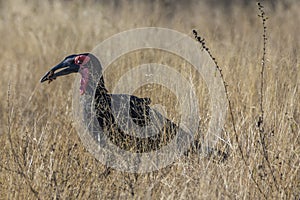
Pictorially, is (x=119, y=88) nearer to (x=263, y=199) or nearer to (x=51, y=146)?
(x=51, y=146)

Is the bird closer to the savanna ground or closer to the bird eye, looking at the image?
the bird eye

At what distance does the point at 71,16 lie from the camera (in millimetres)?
9336

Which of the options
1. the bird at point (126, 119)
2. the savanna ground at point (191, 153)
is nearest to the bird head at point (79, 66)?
the bird at point (126, 119)

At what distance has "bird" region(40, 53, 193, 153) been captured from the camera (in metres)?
4.18

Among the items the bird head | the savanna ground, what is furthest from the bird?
the savanna ground

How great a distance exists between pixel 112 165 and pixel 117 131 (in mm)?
280

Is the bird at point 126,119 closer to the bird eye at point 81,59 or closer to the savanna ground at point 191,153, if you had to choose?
the bird eye at point 81,59

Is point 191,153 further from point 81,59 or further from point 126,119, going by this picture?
point 81,59

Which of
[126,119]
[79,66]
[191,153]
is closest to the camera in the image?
[191,153]

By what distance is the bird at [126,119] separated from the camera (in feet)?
13.7

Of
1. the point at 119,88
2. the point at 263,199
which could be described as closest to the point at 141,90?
the point at 119,88

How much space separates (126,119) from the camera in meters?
4.32

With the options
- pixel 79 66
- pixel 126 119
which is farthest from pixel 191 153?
pixel 79 66

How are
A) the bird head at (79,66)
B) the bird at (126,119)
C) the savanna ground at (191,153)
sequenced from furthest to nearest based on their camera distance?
1. the bird head at (79,66)
2. the bird at (126,119)
3. the savanna ground at (191,153)
